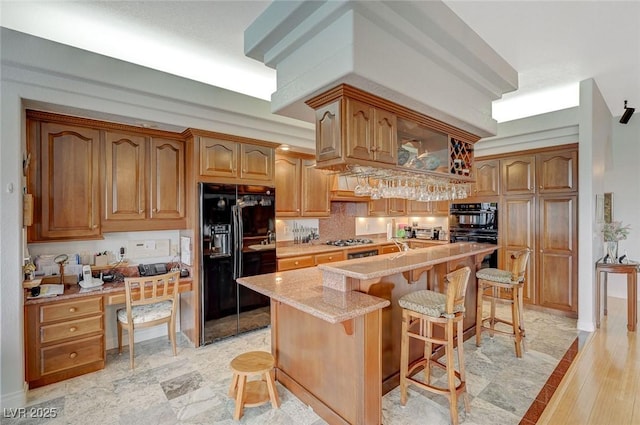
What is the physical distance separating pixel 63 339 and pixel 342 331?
2.58m

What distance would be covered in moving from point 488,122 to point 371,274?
2.33m

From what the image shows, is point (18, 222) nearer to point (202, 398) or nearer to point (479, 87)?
point (202, 398)

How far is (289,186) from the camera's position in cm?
459

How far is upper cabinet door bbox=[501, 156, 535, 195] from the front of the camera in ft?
15.1

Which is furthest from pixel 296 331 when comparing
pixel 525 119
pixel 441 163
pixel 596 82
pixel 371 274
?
pixel 596 82

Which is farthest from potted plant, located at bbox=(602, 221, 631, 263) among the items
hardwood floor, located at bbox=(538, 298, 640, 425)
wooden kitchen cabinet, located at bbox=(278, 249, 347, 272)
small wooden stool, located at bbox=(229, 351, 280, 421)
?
small wooden stool, located at bbox=(229, 351, 280, 421)

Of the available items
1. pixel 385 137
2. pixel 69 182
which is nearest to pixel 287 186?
pixel 385 137

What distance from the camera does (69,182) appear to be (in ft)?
9.82

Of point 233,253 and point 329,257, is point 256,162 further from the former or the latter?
point 329,257

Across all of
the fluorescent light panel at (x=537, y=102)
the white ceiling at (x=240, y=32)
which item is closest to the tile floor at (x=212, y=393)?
the white ceiling at (x=240, y=32)

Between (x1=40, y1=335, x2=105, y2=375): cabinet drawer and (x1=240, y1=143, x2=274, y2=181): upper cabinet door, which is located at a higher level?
(x1=240, y1=143, x2=274, y2=181): upper cabinet door

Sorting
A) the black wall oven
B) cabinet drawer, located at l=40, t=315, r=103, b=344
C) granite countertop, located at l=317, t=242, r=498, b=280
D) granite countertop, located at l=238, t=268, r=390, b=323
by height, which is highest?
the black wall oven

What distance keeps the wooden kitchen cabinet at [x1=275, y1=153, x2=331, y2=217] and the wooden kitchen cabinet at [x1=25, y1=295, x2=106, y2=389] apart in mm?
2419

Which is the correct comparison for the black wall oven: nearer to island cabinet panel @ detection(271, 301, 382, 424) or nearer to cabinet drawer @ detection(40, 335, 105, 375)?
island cabinet panel @ detection(271, 301, 382, 424)
